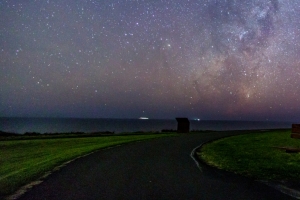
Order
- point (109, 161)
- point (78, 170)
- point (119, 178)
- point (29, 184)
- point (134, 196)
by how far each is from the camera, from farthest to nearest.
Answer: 1. point (109, 161)
2. point (78, 170)
3. point (119, 178)
4. point (29, 184)
5. point (134, 196)

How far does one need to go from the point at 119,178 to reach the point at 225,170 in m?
4.45

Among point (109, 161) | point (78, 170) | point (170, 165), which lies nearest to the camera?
point (78, 170)

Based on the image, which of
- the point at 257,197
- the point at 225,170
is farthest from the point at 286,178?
the point at 257,197

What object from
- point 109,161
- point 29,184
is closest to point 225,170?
point 109,161

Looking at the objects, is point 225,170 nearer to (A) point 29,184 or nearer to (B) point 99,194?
(B) point 99,194

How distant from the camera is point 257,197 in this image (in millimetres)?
7684

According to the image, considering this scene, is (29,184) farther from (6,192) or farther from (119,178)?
(119,178)

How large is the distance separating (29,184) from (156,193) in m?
3.81

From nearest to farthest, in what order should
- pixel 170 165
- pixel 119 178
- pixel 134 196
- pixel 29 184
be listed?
pixel 134 196, pixel 29 184, pixel 119 178, pixel 170 165

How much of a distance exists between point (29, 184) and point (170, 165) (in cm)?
590

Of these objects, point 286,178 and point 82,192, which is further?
point 286,178

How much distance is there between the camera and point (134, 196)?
299 inches

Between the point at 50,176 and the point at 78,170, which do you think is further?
the point at 78,170

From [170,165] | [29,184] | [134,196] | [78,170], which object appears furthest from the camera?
[170,165]
